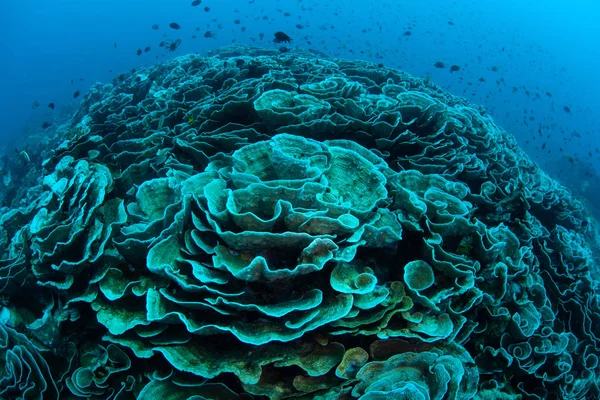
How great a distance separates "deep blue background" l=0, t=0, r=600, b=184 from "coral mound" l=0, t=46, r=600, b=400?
2553 cm

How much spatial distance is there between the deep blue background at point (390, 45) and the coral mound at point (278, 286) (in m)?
25.5

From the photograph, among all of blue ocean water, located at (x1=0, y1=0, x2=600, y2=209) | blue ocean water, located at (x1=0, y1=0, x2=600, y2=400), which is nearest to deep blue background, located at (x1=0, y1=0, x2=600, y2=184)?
blue ocean water, located at (x1=0, y1=0, x2=600, y2=209)

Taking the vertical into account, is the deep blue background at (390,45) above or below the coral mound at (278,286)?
below

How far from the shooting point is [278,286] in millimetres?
2732

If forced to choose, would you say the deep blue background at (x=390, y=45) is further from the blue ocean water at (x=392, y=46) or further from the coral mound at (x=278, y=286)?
the coral mound at (x=278, y=286)

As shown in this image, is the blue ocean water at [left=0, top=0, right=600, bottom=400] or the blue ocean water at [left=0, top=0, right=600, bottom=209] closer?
the blue ocean water at [left=0, top=0, right=600, bottom=400]

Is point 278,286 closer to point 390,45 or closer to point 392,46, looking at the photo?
point 392,46

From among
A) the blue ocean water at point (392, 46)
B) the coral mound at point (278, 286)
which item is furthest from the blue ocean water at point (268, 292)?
the blue ocean water at point (392, 46)

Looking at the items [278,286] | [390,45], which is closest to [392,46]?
[390,45]

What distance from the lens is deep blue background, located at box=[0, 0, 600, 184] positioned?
53688mm

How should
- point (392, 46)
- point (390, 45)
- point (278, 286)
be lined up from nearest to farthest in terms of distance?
point (278, 286) → point (392, 46) → point (390, 45)

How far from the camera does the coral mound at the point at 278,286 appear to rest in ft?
8.51

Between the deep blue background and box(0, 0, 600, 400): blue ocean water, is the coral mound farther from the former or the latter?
the deep blue background

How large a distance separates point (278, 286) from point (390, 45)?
8628 cm
